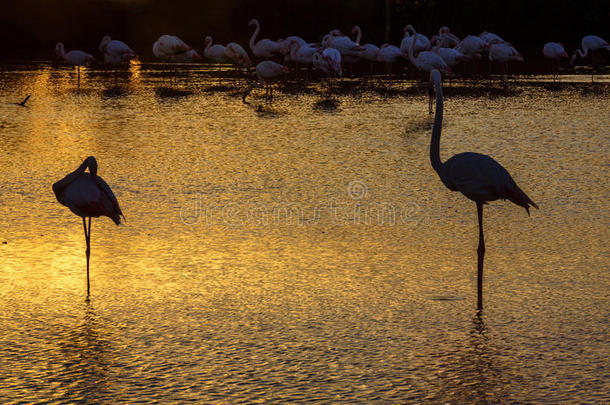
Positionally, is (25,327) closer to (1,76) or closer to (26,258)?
(26,258)

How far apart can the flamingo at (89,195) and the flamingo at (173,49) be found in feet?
72.3

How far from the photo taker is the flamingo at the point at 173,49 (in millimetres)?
28797

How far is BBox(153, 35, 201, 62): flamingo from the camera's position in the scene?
2880 centimetres

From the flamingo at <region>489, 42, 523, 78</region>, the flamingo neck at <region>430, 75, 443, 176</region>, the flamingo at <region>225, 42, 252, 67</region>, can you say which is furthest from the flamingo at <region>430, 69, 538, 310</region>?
the flamingo at <region>225, 42, 252, 67</region>

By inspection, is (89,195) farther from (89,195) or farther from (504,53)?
(504,53)

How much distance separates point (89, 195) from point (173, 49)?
73.7ft

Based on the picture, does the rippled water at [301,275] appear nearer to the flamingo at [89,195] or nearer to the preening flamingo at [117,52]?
the flamingo at [89,195]

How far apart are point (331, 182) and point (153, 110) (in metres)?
8.63

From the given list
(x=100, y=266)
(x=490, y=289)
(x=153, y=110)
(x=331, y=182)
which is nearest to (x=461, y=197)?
(x=331, y=182)

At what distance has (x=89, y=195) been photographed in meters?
6.97

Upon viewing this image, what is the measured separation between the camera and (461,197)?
1019 cm

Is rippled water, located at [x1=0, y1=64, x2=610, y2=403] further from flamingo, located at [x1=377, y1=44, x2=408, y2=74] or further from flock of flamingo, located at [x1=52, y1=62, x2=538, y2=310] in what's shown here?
flamingo, located at [x1=377, y1=44, x2=408, y2=74]

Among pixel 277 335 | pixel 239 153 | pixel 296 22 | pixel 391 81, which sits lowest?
pixel 277 335

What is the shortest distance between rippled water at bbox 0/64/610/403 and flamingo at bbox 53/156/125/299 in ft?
1.60
